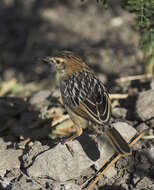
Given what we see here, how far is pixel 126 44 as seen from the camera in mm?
8906

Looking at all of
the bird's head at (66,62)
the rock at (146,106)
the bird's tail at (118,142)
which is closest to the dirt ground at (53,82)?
the rock at (146,106)

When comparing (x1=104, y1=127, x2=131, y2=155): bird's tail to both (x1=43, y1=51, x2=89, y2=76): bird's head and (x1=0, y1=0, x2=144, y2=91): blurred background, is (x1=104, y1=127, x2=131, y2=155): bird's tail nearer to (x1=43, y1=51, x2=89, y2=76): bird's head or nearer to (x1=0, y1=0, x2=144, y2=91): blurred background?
(x1=43, y1=51, x2=89, y2=76): bird's head

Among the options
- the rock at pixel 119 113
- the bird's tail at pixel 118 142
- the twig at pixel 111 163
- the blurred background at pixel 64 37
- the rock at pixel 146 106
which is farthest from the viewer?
the blurred background at pixel 64 37

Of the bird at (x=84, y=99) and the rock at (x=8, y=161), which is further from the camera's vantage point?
the rock at (x=8, y=161)

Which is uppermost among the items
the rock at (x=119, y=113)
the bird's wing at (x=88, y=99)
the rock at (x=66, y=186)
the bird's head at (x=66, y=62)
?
the bird's head at (x=66, y=62)

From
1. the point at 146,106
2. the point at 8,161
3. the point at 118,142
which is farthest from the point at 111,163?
→ the point at 8,161

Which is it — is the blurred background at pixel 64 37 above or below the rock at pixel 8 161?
above

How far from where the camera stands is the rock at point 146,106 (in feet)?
15.7

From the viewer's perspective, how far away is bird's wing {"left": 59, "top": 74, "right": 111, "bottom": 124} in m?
4.20

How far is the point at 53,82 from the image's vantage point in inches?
308

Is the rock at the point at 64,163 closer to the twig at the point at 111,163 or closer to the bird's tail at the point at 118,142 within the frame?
the twig at the point at 111,163

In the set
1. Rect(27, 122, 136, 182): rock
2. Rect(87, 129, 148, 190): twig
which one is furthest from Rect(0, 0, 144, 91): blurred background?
Rect(27, 122, 136, 182): rock

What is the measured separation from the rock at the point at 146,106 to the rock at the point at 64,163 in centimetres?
92

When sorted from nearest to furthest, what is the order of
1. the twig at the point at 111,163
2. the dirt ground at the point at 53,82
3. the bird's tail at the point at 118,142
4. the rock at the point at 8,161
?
1. the bird's tail at the point at 118,142
2. the twig at the point at 111,163
3. the dirt ground at the point at 53,82
4. the rock at the point at 8,161
